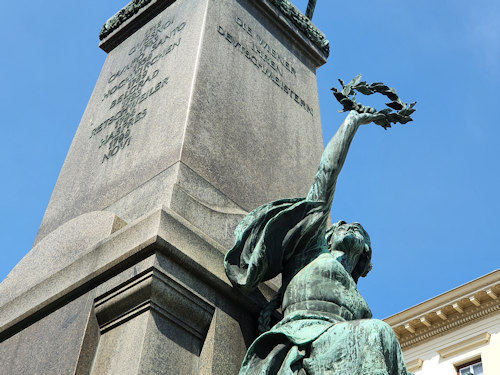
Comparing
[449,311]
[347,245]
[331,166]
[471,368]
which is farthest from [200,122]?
[471,368]

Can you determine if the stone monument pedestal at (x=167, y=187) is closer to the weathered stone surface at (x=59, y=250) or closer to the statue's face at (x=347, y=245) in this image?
the weathered stone surface at (x=59, y=250)

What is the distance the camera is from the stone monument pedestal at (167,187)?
5.12 metres

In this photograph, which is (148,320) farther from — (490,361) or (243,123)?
(490,361)

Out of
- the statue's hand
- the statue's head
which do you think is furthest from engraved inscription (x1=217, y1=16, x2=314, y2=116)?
the statue's head

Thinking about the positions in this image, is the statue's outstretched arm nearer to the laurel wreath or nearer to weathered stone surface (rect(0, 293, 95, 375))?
the laurel wreath

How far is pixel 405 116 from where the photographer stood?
604cm

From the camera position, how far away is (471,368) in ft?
75.1

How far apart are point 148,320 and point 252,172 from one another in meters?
2.30

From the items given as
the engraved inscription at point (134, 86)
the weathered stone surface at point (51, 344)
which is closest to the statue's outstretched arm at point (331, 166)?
the weathered stone surface at point (51, 344)

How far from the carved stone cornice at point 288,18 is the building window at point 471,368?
15775 mm

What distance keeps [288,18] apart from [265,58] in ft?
3.64

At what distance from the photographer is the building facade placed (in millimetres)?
22406

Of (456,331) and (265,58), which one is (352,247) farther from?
(456,331)

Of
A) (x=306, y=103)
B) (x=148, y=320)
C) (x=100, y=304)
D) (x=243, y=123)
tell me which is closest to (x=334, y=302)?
(x=148, y=320)
